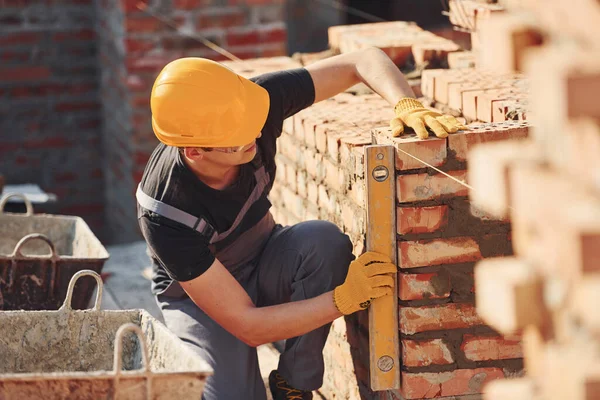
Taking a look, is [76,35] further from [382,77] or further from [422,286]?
[422,286]

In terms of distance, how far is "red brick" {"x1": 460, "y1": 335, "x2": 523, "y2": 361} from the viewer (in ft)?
8.27

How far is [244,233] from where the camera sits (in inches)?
114

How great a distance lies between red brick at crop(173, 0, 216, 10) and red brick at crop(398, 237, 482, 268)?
2877 millimetres

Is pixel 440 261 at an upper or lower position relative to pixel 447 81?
lower

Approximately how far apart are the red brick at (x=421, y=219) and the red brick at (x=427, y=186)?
0.09ft

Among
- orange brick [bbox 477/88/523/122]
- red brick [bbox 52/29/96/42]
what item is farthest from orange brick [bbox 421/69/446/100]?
red brick [bbox 52/29/96/42]

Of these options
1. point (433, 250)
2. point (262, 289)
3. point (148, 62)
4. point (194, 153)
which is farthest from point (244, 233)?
point (148, 62)

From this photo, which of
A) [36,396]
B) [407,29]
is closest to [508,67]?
[36,396]

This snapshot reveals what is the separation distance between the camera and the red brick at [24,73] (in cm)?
558

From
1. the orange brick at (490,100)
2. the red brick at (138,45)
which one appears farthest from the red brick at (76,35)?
the orange brick at (490,100)

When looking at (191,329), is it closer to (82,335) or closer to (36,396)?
(82,335)

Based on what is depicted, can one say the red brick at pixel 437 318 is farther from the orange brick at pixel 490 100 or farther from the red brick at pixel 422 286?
the orange brick at pixel 490 100

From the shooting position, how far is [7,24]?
18.0 ft

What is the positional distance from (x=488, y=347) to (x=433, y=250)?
299mm
